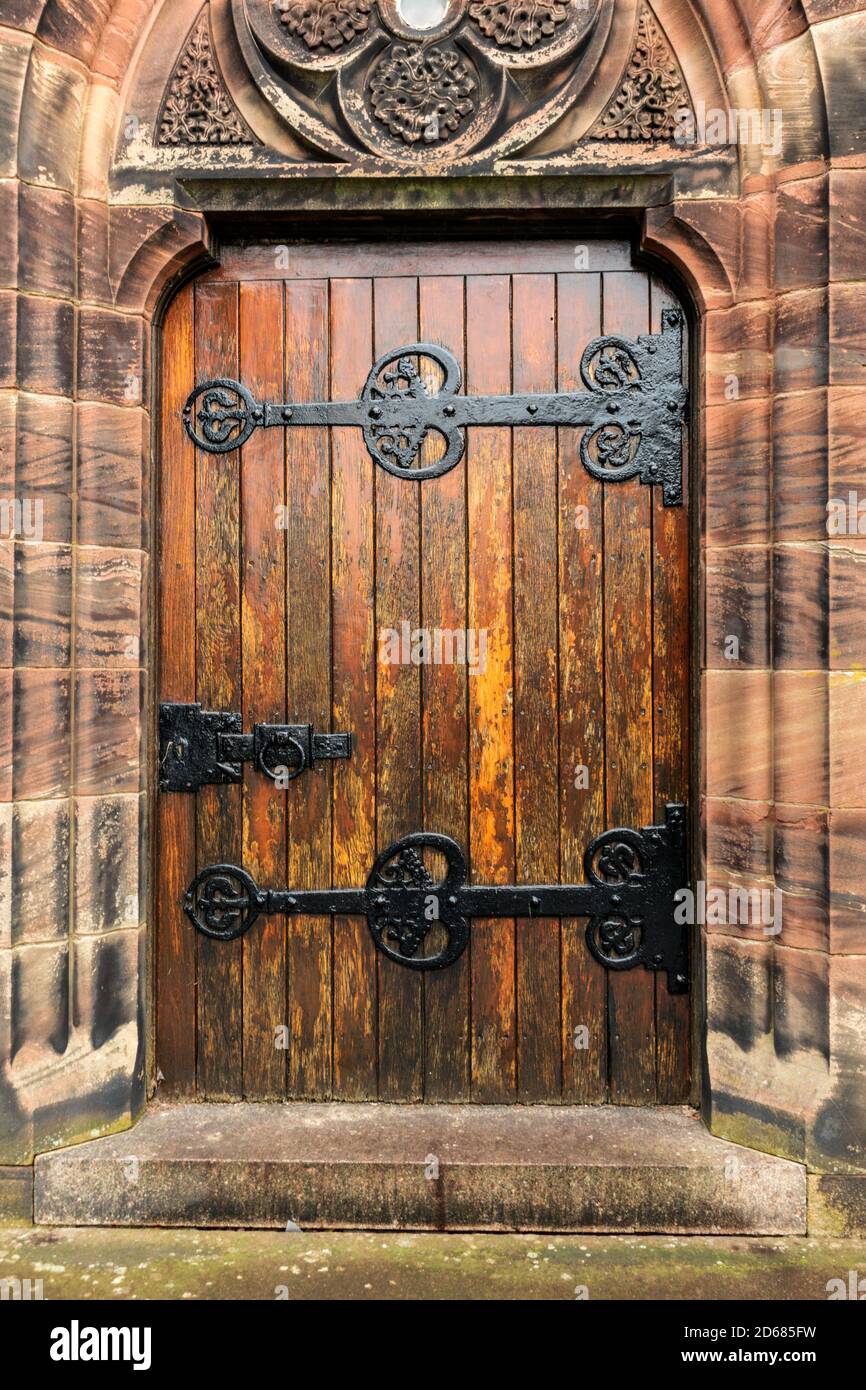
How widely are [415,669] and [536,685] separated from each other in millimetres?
362

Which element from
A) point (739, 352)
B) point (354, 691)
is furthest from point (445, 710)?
point (739, 352)

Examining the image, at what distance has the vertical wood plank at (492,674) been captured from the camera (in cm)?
277

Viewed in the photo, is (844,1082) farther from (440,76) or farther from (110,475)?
(440,76)

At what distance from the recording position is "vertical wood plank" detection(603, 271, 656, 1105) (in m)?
2.76

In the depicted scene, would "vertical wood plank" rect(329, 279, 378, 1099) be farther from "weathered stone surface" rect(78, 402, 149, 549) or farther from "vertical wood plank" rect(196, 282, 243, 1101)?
"weathered stone surface" rect(78, 402, 149, 549)

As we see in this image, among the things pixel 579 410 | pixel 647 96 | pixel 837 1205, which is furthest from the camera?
pixel 579 410

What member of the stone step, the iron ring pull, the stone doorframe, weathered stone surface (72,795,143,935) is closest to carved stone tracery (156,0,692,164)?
the stone doorframe

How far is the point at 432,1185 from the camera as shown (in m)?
2.47

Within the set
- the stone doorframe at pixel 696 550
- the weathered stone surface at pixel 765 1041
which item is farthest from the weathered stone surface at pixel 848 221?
the weathered stone surface at pixel 765 1041

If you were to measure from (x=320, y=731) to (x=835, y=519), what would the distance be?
1539mm

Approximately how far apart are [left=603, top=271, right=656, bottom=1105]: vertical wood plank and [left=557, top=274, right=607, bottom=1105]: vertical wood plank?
0.10 ft

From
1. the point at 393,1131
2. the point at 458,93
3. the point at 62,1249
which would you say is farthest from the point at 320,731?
the point at 458,93

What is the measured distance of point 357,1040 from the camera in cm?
278

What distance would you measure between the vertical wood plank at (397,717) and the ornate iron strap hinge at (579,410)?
0.46ft
